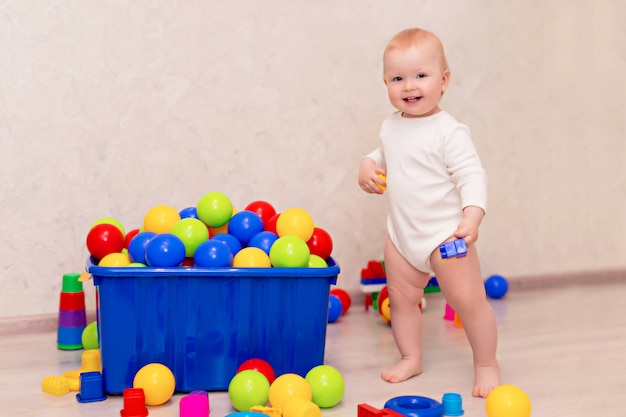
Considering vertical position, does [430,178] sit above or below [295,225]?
above

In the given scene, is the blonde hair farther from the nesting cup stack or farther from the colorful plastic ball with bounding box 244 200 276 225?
the nesting cup stack

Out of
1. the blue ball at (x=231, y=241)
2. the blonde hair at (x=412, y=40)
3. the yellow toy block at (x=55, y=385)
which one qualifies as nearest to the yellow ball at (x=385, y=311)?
the blue ball at (x=231, y=241)

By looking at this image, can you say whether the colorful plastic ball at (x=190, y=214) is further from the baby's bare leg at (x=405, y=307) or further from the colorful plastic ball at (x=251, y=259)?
the baby's bare leg at (x=405, y=307)

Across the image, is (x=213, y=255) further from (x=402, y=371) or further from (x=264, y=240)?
(x=402, y=371)

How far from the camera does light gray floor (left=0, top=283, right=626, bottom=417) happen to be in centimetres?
164

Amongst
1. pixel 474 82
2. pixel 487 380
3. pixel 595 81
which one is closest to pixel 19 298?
pixel 487 380

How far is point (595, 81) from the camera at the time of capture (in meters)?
3.09

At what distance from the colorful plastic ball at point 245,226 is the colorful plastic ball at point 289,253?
0.19 meters

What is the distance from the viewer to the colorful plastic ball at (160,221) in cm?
196

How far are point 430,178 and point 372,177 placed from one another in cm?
14

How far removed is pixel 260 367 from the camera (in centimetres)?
168

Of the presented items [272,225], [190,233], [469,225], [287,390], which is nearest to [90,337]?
[190,233]

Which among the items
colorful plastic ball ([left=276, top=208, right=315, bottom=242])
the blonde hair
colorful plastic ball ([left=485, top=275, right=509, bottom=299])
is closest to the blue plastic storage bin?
colorful plastic ball ([left=276, top=208, right=315, bottom=242])

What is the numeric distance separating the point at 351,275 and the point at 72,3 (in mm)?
1266
